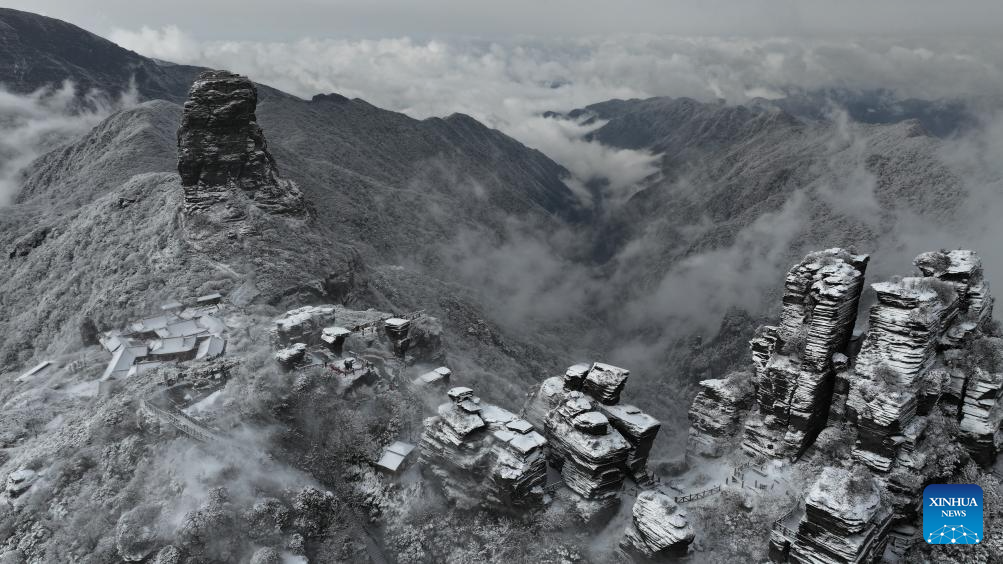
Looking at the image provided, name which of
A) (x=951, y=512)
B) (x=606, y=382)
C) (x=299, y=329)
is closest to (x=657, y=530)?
(x=606, y=382)

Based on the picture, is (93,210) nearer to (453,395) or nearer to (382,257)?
(382,257)

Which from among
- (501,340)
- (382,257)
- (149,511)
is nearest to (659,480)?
(149,511)

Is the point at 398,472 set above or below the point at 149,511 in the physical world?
below

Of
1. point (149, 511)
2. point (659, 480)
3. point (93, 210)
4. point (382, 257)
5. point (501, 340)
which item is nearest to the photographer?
point (149, 511)

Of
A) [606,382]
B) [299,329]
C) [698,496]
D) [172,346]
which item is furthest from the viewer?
[172,346]

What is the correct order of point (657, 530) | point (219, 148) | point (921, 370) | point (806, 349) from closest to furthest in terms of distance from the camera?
point (921, 370) → point (657, 530) → point (806, 349) → point (219, 148)

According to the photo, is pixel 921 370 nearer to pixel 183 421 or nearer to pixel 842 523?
pixel 842 523

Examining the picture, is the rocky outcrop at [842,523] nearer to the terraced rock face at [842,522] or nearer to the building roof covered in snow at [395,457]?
the terraced rock face at [842,522]
